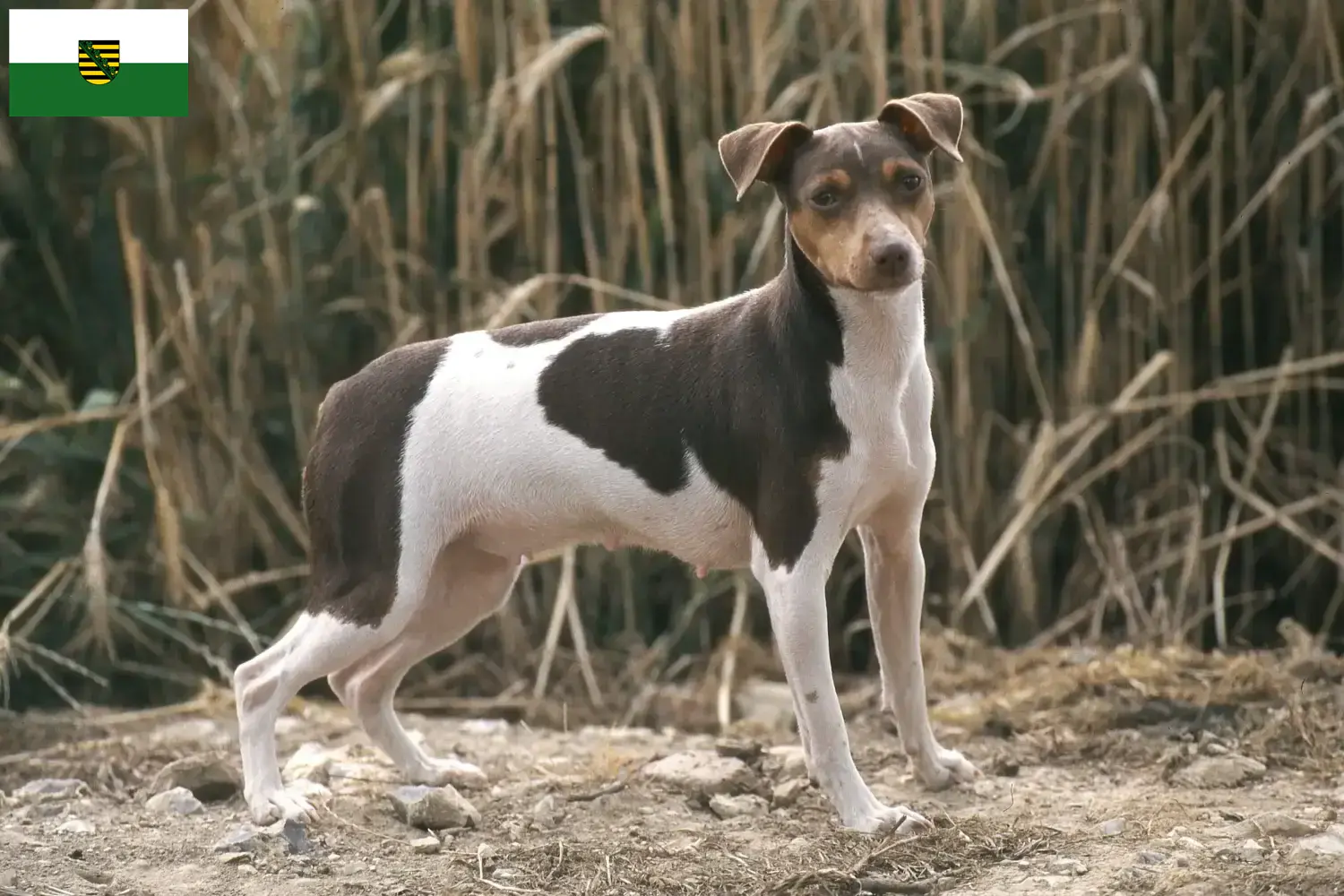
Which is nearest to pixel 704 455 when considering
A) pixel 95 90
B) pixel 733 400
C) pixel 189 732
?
pixel 733 400

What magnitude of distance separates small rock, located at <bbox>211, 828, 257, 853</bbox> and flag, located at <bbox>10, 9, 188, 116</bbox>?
99.2 inches

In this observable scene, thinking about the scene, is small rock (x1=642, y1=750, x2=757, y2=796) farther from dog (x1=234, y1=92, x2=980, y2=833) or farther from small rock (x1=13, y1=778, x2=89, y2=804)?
small rock (x1=13, y1=778, x2=89, y2=804)

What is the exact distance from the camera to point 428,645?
4.10 meters

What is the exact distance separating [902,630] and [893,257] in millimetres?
1007

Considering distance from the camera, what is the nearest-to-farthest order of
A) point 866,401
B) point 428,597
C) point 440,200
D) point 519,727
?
1. point 866,401
2. point 428,597
3. point 519,727
4. point 440,200

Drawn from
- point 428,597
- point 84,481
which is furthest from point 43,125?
point 428,597

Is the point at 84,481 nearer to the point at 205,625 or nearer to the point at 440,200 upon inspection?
the point at 205,625

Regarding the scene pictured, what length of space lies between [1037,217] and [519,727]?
7.35ft

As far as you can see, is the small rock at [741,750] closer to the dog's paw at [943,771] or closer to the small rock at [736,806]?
the small rock at [736,806]

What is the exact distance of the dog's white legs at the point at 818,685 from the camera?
3518 millimetres

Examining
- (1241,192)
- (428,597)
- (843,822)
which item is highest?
(1241,192)

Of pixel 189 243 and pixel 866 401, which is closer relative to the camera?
pixel 866 401

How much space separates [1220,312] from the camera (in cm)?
534

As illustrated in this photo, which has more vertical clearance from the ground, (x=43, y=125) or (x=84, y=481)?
(x=43, y=125)
